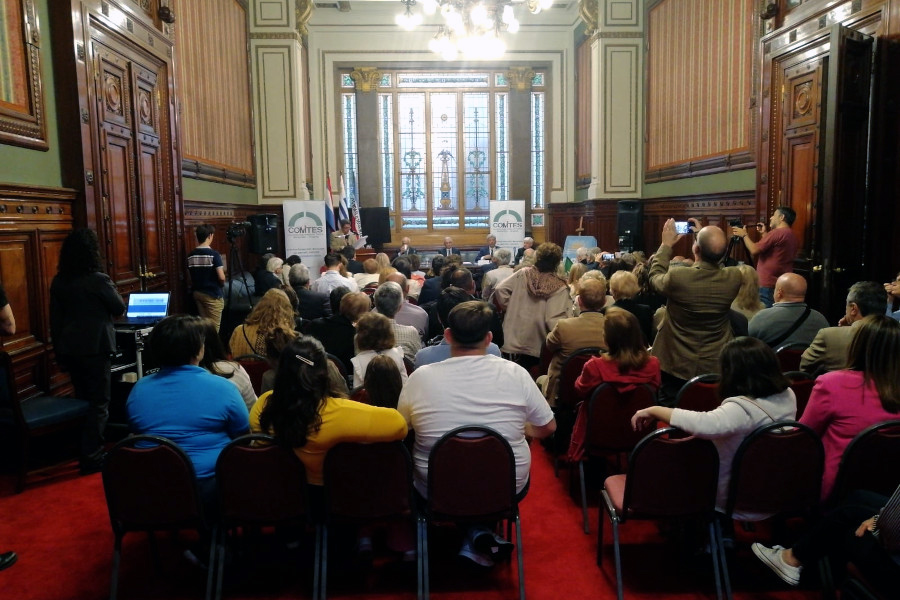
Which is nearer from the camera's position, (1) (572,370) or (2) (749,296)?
(1) (572,370)

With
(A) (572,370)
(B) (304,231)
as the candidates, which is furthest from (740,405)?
(B) (304,231)

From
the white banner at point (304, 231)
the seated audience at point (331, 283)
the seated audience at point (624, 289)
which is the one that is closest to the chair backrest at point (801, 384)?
the seated audience at point (624, 289)

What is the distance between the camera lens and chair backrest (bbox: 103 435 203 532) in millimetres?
2303

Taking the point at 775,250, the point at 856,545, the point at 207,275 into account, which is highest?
the point at 775,250

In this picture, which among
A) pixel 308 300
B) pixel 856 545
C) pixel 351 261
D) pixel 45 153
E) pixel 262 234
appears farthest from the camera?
pixel 262 234

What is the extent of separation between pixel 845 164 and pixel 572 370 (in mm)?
2810

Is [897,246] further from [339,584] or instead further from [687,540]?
[339,584]

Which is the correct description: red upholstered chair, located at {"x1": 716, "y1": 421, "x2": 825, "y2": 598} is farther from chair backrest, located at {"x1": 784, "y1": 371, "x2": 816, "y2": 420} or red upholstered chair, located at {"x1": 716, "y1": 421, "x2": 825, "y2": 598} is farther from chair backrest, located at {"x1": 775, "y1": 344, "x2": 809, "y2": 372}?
chair backrest, located at {"x1": 775, "y1": 344, "x2": 809, "y2": 372}

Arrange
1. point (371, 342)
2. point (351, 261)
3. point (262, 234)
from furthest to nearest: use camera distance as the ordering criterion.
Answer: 1. point (262, 234)
2. point (351, 261)
3. point (371, 342)

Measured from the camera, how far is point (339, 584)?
265cm

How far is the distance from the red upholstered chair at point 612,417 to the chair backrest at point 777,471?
0.56 meters

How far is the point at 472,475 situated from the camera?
236cm

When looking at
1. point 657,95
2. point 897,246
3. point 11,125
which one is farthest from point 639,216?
point 11,125

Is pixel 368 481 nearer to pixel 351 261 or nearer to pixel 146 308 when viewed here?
pixel 146 308
